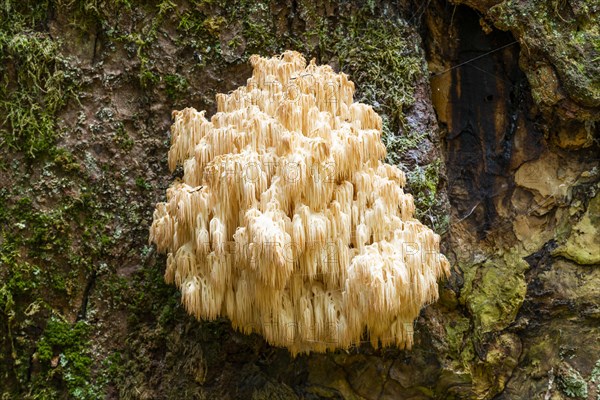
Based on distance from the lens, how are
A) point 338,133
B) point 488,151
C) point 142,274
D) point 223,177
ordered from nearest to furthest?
point 223,177 < point 338,133 < point 142,274 < point 488,151

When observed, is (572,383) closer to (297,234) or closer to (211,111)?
(297,234)

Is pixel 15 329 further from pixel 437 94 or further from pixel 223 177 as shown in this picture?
pixel 437 94

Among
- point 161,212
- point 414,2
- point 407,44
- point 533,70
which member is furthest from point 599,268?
point 161,212

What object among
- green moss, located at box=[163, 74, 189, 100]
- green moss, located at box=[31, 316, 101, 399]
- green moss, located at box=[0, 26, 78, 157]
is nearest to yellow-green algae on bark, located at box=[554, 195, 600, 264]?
green moss, located at box=[163, 74, 189, 100]

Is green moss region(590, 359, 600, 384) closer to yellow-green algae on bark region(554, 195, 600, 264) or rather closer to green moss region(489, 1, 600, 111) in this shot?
yellow-green algae on bark region(554, 195, 600, 264)

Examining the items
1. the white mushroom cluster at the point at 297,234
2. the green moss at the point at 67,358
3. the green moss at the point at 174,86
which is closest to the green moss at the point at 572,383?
the white mushroom cluster at the point at 297,234
